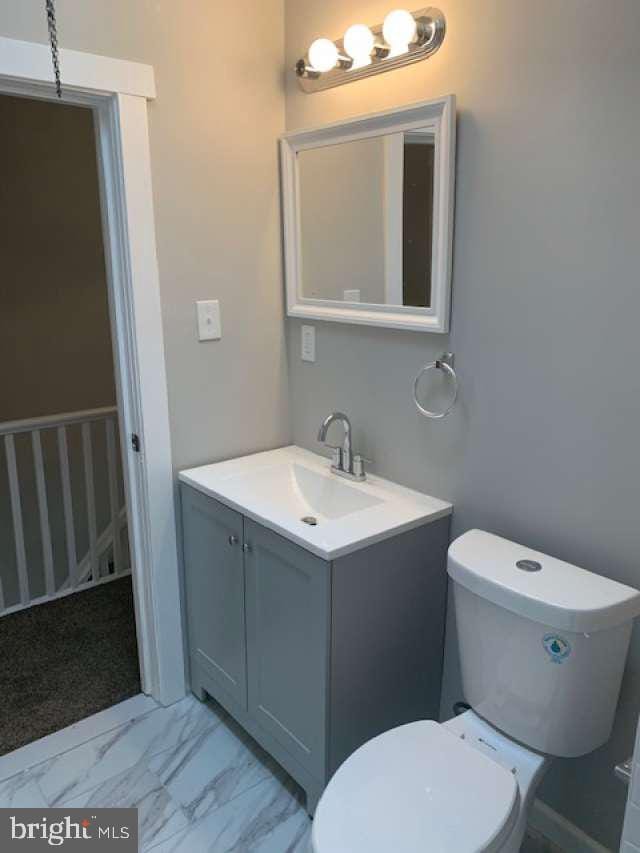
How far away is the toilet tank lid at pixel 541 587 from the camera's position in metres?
1.32

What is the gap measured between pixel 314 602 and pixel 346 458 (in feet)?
1.86

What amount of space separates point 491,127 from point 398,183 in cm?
30

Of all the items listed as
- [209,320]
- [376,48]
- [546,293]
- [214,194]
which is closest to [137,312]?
[209,320]

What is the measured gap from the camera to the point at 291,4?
2.02 metres

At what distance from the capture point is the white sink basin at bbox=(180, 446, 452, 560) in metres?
1.65

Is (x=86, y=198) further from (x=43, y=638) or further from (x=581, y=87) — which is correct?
(x=581, y=87)

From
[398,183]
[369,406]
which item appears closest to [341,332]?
[369,406]

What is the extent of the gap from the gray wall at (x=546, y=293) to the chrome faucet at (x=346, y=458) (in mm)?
221

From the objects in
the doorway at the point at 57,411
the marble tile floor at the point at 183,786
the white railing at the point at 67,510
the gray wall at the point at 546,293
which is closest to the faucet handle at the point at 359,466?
the gray wall at the point at 546,293

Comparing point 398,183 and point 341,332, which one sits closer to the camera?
point 398,183

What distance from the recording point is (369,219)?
6.22 ft

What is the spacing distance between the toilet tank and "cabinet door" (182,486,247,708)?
0.69 metres

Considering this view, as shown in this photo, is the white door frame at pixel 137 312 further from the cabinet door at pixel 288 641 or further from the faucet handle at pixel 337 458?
the faucet handle at pixel 337 458

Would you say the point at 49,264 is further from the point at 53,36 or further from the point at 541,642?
the point at 541,642
